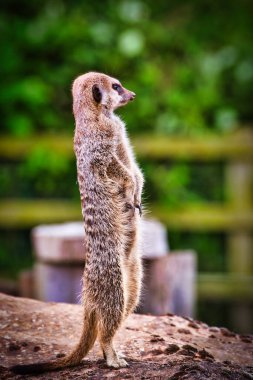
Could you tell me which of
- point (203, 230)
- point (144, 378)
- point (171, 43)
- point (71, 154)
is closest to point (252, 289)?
point (203, 230)

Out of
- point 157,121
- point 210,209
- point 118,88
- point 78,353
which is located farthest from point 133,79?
point 78,353

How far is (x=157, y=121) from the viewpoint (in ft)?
23.2

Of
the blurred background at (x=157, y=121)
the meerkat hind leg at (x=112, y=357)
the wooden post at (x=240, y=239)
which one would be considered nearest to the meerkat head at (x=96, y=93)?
the meerkat hind leg at (x=112, y=357)

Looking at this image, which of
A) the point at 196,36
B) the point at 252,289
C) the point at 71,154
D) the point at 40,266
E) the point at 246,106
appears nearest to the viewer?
the point at 40,266

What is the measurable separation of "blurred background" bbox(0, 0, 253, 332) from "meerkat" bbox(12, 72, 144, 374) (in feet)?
9.53

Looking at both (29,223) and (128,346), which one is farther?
(29,223)

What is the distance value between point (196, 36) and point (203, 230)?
2.47 meters

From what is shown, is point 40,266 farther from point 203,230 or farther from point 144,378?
point 144,378

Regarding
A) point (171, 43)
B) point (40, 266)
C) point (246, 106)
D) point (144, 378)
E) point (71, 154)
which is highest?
point (171, 43)

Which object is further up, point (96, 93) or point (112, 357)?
point (96, 93)

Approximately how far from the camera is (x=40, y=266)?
489 cm

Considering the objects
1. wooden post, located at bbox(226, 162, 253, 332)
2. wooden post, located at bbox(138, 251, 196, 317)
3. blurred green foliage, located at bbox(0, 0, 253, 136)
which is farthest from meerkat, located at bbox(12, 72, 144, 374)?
blurred green foliage, located at bbox(0, 0, 253, 136)

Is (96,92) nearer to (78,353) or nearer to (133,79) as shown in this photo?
(78,353)

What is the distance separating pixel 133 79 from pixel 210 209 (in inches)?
66.7
